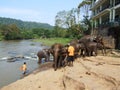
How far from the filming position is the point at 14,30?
127250mm

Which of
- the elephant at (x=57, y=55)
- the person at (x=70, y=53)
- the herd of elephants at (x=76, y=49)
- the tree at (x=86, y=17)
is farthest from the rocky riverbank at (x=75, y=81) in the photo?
the tree at (x=86, y=17)

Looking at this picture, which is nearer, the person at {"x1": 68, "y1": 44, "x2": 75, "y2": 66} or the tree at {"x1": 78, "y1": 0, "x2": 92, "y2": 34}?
the person at {"x1": 68, "y1": 44, "x2": 75, "y2": 66}

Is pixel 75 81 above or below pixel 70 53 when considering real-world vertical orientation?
below

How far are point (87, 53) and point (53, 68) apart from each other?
20.3 ft

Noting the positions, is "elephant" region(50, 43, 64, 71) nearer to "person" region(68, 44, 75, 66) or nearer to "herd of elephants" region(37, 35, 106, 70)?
"herd of elephants" region(37, 35, 106, 70)

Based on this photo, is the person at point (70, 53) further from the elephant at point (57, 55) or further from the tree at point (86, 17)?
the tree at point (86, 17)

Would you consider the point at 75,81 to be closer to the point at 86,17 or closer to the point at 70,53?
the point at 70,53

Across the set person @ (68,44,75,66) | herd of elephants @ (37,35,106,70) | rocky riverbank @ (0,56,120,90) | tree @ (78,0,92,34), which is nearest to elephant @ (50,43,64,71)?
herd of elephants @ (37,35,106,70)

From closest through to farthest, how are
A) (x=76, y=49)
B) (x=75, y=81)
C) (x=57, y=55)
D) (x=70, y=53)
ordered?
1. (x=75, y=81)
2. (x=70, y=53)
3. (x=57, y=55)
4. (x=76, y=49)

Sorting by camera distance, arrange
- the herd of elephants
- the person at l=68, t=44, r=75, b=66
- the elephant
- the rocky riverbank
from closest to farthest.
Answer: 1. the rocky riverbank
2. the person at l=68, t=44, r=75, b=66
3. the elephant
4. the herd of elephants

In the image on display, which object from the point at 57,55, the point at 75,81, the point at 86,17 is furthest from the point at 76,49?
the point at 86,17

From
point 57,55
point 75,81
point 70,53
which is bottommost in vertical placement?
point 75,81

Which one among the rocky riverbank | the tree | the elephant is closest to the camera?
the rocky riverbank

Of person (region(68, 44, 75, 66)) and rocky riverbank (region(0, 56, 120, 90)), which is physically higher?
person (region(68, 44, 75, 66))
